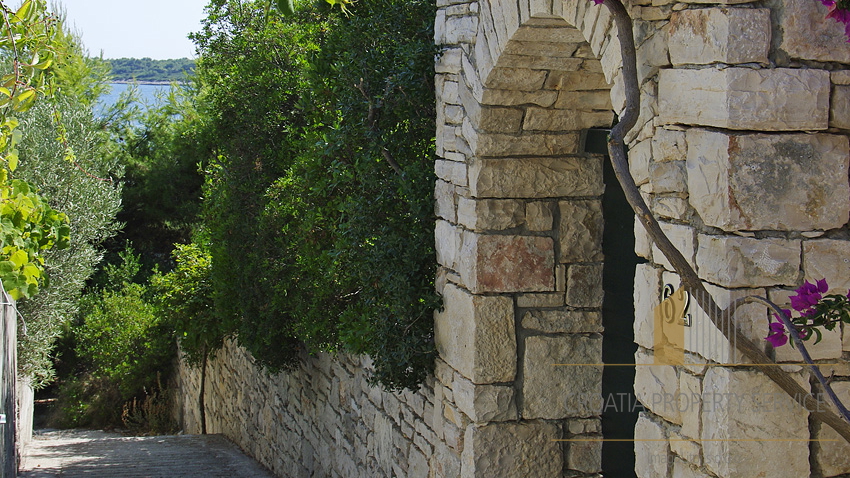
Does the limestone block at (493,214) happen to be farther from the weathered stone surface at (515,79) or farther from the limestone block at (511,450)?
the limestone block at (511,450)

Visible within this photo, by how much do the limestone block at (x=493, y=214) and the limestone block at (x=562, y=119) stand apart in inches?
14.5

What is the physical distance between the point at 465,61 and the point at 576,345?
4.75 ft

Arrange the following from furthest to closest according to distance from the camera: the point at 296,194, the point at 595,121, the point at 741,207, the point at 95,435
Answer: the point at 95,435 → the point at 296,194 → the point at 595,121 → the point at 741,207

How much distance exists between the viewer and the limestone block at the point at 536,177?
12.1ft

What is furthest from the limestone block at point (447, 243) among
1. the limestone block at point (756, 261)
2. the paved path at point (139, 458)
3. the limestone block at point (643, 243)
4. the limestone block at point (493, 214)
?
the paved path at point (139, 458)

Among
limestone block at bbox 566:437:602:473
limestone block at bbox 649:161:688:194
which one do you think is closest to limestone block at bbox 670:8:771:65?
limestone block at bbox 649:161:688:194

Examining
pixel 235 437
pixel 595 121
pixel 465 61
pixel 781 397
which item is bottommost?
pixel 235 437

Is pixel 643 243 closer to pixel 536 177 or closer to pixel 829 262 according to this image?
pixel 829 262

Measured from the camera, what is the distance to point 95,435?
11781 millimetres

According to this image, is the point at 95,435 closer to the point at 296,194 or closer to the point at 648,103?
the point at 296,194

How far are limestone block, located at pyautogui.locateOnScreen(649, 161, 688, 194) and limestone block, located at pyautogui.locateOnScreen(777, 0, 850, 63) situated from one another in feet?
1.34

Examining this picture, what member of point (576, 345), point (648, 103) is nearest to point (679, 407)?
point (648, 103)

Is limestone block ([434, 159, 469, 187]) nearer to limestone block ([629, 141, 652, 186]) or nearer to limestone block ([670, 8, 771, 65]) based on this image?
limestone block ([629, 141, 652, 186])

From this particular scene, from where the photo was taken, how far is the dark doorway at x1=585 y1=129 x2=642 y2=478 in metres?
3.81
